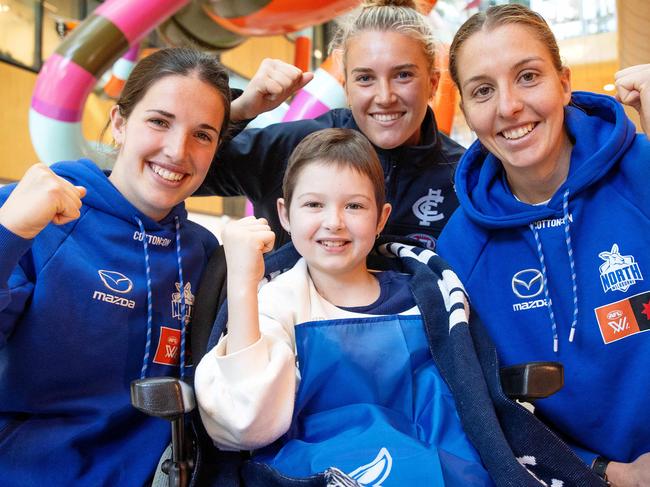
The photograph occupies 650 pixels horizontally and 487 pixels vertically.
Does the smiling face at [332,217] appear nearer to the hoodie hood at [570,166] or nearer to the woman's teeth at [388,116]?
the hoodie hood at [570,166]

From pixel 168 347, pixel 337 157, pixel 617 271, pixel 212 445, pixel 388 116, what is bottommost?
pixel 212 445

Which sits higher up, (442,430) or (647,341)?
(647,341)

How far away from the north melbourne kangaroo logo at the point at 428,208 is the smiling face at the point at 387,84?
194 millimetres

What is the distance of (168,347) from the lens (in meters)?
1.44

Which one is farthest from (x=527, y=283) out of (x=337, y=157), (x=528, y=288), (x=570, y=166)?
(x=337, y=157)

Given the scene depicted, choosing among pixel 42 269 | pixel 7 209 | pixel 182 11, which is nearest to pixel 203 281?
pixel 42 269

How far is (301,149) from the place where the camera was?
1525 mm

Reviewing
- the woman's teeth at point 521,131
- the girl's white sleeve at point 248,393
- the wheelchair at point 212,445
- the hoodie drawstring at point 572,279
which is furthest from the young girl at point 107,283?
the hoodie drawstring at point 572,279

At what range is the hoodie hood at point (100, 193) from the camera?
1430 mm

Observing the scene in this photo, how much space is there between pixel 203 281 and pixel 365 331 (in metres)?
0.40

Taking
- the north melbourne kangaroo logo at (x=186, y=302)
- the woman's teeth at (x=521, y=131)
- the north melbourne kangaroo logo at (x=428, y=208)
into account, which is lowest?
the north melbourne kangaroo logo at (x=186, y=302)

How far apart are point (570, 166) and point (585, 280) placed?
279 mm

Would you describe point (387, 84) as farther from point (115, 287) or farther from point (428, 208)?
point (115, 287)

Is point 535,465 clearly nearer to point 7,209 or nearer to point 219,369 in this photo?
point 219,369
